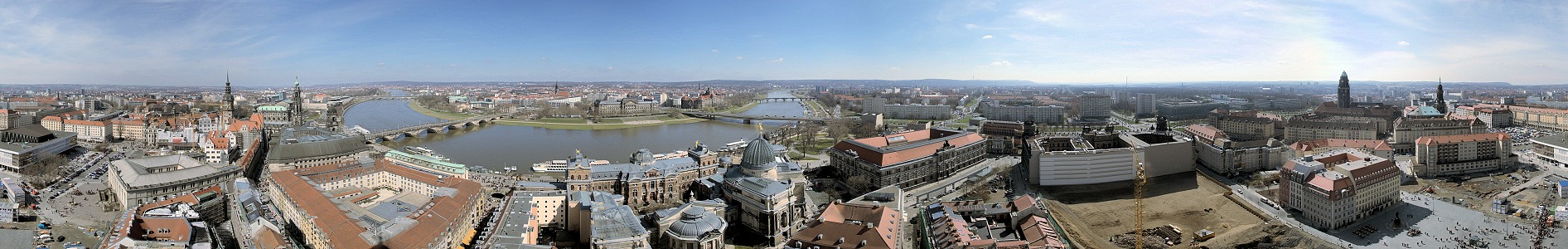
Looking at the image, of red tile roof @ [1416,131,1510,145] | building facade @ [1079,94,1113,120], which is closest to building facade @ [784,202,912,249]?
red tile roof @ [1416,131,1510,145]

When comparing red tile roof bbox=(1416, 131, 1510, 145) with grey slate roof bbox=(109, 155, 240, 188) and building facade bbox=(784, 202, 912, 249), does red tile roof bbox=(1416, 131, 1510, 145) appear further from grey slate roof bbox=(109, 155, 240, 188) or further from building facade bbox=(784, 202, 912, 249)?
grey slate roof bbox=(109, 155, 240, 188)

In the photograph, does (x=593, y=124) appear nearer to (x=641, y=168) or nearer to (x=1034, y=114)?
(x=1034, y=114)

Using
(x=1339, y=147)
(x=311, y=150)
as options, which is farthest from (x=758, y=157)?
(x=1339, y=147)

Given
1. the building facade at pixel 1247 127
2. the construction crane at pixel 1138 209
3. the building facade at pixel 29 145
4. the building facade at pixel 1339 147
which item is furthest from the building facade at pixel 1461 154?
the building facade at pixel 29 145

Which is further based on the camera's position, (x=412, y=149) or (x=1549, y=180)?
(x=412, y=149)

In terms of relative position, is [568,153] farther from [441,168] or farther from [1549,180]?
[1549,180]

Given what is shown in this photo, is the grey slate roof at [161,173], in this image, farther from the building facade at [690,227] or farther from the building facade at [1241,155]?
the building facade at [1241,155]

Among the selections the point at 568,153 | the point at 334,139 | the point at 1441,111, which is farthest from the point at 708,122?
the point at 1441,111
